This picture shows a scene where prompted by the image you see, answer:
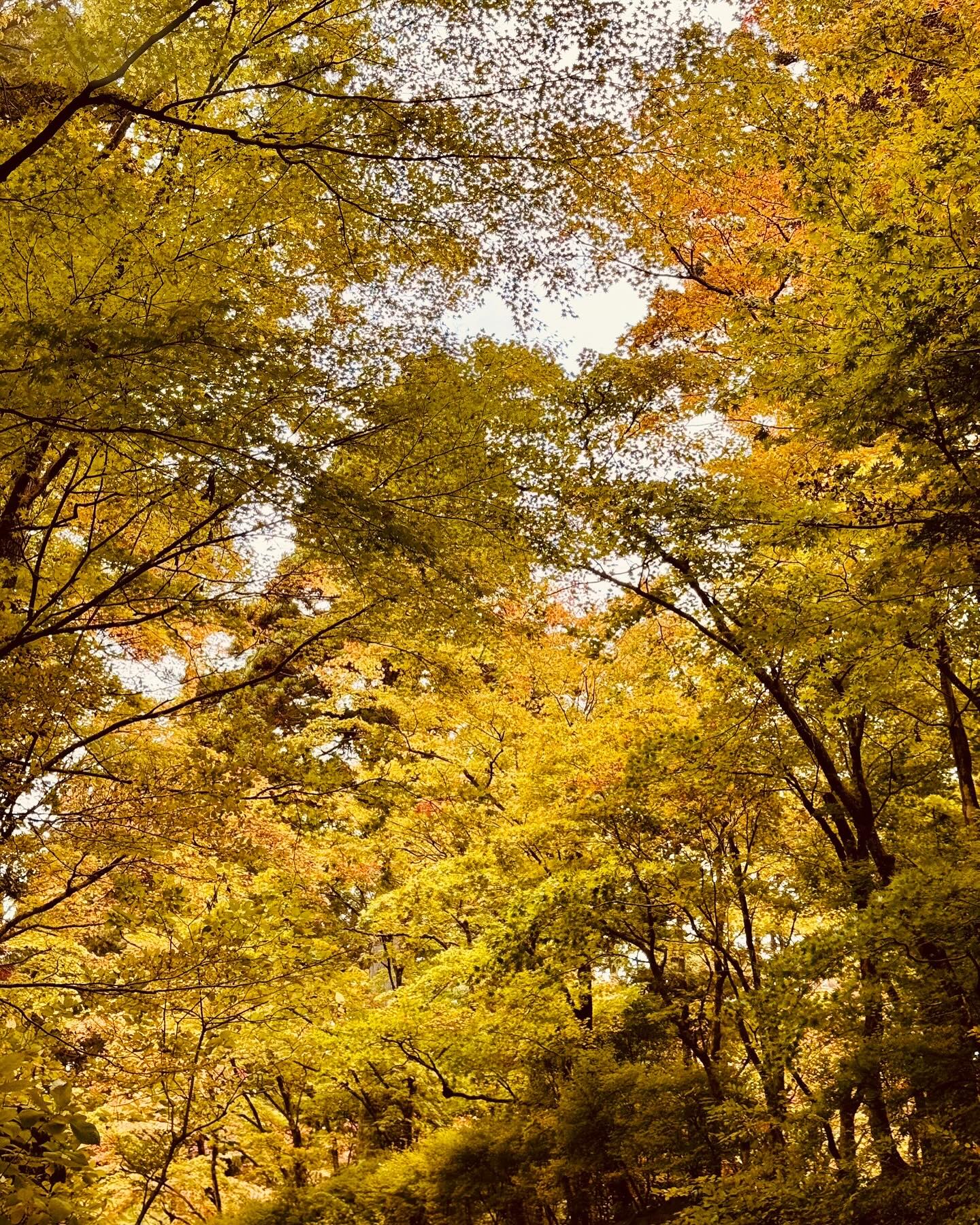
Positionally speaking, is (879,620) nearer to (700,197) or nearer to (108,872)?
(700,197)

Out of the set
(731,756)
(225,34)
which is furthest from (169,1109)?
(225,34)

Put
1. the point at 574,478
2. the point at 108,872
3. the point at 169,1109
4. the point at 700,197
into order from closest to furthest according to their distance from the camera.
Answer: the point at 108,872
the point at 574,478
the point at 700,197
the point at 169,1109

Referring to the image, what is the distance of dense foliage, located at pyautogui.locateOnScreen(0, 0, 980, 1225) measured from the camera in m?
3.53

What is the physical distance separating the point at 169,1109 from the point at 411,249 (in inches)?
308

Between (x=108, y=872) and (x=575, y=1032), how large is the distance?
5.12m

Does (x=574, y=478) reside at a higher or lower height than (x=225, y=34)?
lower

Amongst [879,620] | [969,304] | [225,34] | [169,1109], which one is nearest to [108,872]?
[169,1109]

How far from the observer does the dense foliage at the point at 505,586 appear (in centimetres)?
353

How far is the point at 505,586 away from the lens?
511 centimetres

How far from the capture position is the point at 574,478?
629 centimetres

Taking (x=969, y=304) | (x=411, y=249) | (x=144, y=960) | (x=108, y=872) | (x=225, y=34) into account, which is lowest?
(x=144, y=960)

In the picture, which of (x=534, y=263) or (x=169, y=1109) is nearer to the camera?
(x=534, y=263)

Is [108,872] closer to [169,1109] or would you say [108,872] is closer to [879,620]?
[169,1109]

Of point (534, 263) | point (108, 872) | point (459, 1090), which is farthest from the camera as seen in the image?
point (459, 1090)
